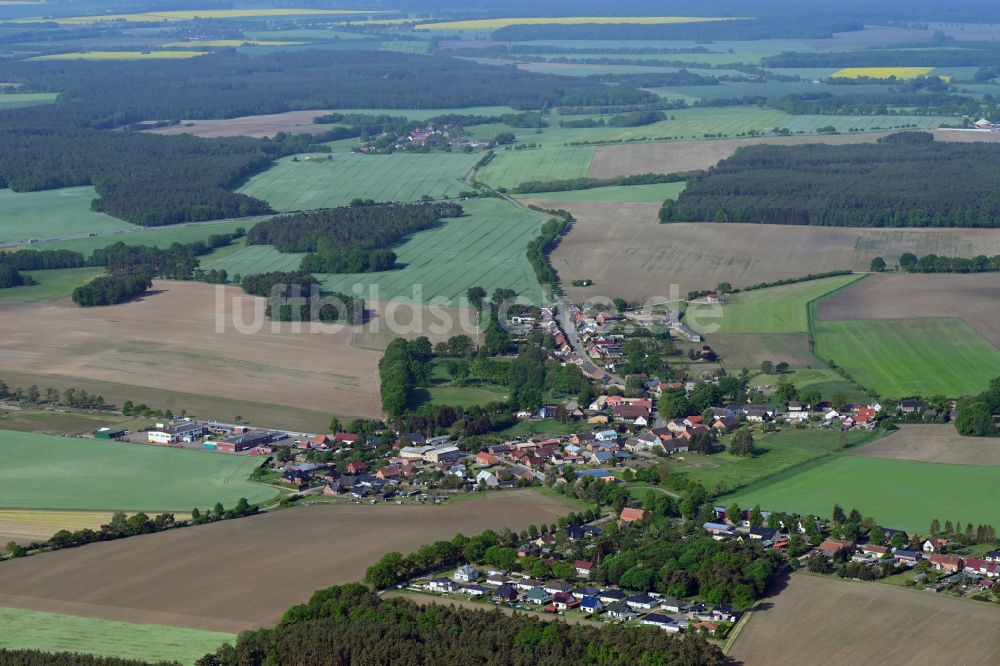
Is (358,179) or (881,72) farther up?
(881,72)

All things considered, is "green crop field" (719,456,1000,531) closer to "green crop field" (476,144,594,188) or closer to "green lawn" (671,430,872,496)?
"green lawn" (671,430,872,496)

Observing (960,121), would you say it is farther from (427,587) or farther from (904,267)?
(427,587)

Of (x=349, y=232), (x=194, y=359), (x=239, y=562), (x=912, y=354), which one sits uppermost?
(x=349, y=232)

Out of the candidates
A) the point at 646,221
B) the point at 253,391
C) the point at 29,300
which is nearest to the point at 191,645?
the point at 253,391

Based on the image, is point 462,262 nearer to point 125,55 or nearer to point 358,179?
point 358,179

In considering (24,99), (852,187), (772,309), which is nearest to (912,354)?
(772,309)

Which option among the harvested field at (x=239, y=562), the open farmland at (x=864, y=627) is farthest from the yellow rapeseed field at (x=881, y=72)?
the open farmland at (x=864, y=627)
